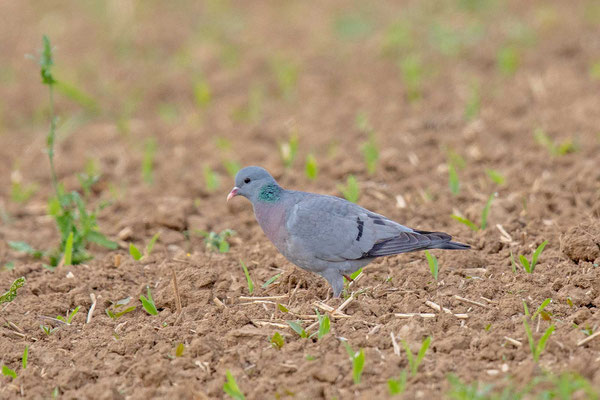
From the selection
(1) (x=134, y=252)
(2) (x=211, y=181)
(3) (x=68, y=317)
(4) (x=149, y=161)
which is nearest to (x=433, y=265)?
(1) (x=134, y=252)

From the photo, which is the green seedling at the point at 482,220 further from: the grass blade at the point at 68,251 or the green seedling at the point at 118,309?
the grass blade at the point at 68,251

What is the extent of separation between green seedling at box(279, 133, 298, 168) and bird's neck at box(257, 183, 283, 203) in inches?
81.1

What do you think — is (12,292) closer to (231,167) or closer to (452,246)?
(452,246)

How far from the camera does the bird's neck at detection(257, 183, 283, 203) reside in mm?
4758

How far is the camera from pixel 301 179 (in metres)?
6.81

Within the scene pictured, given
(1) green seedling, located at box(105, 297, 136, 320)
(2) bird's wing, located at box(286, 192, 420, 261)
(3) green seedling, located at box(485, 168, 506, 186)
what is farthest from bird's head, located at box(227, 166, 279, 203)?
(3) green seedling, located at box(485, 168, 506, 186)

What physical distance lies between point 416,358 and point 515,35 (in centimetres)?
716

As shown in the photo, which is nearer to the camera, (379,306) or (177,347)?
(177,347)

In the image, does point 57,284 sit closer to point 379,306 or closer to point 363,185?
point 379,306

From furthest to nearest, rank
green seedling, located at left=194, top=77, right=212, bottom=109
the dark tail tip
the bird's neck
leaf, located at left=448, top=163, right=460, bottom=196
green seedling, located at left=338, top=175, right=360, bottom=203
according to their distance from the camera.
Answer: green seedling, located at left=194, top=77, right=212, bottom=109, leaf, located at left=448, top=163, right=460, bottom=196, green seedling, located at left=338, top=175, right=360, bottom=203, the bird's neck, the dark tail tip

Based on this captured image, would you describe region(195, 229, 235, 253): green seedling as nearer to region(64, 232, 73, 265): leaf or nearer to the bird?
the bird

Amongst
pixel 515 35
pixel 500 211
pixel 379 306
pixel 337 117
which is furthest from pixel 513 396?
pixel 515 35

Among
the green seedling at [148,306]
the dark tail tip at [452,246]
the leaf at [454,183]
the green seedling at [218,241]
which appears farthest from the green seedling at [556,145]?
the green seedling at [148,306]

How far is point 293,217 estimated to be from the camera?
15.1 feet
